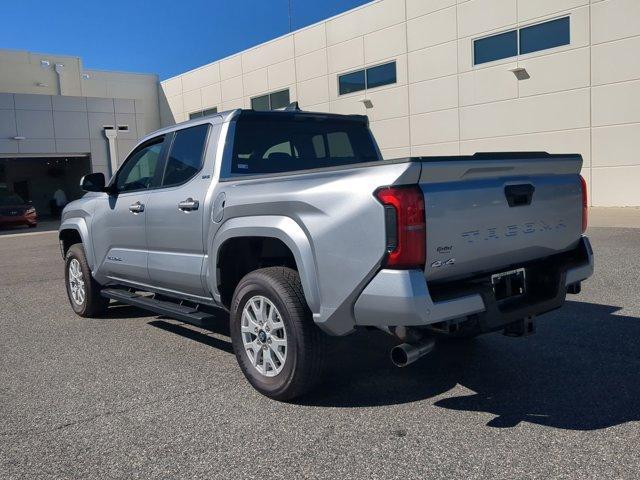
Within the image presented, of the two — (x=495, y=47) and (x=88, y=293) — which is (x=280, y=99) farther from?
(x=88, y=293)

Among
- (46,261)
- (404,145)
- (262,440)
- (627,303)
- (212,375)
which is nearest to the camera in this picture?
(262,440)

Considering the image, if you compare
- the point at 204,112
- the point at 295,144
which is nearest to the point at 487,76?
the point at 295,144

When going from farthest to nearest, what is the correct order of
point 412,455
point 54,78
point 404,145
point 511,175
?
1. point 54,78
2. point 404,145
3. point 511,175
4. point 412,455

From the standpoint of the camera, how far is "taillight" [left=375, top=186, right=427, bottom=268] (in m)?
3.25

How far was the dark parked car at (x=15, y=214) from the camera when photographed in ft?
80.1

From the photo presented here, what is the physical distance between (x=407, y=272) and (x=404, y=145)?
20.1 m

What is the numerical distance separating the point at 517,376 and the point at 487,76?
56.0ft

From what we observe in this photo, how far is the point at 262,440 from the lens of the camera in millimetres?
3469

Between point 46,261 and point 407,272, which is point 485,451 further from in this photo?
point 46,261

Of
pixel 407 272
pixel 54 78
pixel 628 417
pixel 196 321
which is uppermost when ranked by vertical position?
pixel 54 78

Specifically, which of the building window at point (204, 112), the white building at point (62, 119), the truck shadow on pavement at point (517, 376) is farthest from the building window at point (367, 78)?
the truck shadow on pavement at point (517, 376)

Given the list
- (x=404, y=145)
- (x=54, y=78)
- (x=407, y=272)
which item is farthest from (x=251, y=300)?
(x=54, y=78)

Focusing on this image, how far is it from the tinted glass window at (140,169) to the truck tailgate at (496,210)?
3132mm

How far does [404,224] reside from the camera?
3250 millimetres
